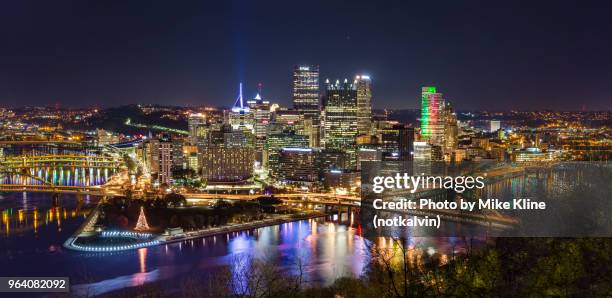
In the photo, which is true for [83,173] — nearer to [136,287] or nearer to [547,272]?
[136,287]

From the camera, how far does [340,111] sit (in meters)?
22.9

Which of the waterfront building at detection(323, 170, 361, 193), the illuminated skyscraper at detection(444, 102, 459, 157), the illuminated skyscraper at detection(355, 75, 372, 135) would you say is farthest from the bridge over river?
the illuminated skyscraper at detection(444, 102, 459, 157)

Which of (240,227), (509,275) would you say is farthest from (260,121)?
(509,275)

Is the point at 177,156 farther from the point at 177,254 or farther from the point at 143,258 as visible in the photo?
the point at 143,258

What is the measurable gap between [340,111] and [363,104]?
0.91 m

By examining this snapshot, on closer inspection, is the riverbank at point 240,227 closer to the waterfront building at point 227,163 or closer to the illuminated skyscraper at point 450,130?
the waterfront building at point 227,163

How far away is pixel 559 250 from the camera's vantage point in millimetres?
4434

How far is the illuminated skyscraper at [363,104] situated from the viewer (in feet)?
75.2

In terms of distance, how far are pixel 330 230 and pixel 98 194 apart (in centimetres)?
569

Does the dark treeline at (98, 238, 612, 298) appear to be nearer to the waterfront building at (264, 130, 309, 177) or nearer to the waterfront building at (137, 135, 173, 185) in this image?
the waterfront building at (137, 135, 173, 185)

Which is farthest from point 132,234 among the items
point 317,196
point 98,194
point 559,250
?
point 559,250

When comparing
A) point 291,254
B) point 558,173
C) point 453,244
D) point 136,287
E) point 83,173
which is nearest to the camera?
point 136,287

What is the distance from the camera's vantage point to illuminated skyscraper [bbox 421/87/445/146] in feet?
73.7

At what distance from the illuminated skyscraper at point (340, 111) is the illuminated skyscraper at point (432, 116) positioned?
99.4 inches
